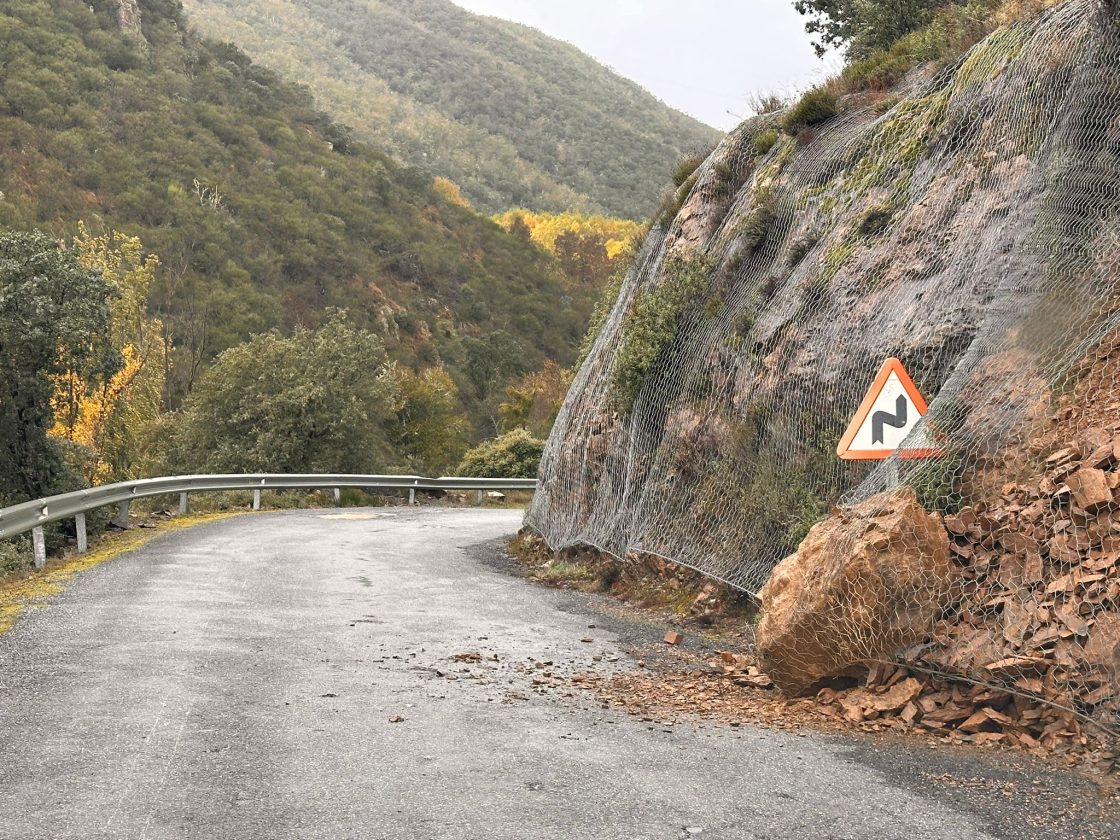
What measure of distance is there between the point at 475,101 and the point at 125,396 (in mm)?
128162

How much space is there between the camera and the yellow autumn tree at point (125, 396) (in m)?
32.9

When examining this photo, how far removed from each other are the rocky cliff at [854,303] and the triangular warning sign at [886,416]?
173 mm

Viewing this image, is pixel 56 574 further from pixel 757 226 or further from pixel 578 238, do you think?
pixel 578 238

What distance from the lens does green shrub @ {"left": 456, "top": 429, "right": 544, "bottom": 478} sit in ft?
109

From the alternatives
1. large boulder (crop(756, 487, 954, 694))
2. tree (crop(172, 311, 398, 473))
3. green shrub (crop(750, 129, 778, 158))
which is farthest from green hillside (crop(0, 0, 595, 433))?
large boulder (crop(756, 487, 954, 694))

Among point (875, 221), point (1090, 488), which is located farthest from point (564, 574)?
point (1090, 488)

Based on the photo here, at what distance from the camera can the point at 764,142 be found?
1498 centimetres

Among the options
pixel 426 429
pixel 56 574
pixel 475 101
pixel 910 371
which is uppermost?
pixel 475 101

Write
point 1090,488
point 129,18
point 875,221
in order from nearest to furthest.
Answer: point 1090,488 → point 875,221 → point 129,18

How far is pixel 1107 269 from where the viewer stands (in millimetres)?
7461

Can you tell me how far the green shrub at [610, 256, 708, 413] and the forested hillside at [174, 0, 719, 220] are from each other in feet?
323

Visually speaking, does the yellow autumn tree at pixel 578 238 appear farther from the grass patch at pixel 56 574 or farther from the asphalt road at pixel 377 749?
the asphalt road at pixel 377 749

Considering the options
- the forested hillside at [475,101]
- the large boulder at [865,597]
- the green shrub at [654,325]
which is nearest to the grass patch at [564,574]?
the green shrub at [654,325]

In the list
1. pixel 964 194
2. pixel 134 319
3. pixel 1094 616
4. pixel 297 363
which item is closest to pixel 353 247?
pixel 134 319
